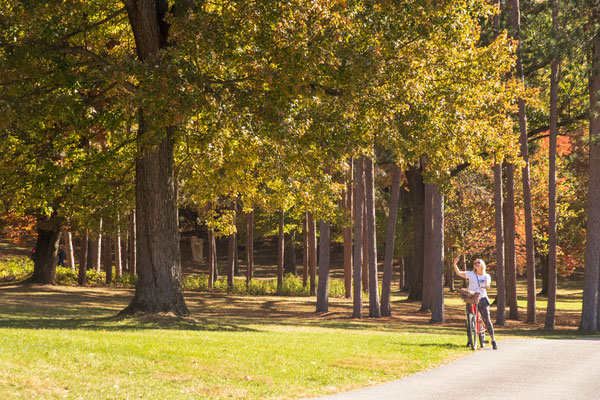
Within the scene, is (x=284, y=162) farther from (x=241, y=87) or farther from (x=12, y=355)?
(x=12, y=355)

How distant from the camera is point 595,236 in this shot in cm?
2266

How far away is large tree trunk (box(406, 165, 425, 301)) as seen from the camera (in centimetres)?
3509

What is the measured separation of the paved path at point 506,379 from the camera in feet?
30.2

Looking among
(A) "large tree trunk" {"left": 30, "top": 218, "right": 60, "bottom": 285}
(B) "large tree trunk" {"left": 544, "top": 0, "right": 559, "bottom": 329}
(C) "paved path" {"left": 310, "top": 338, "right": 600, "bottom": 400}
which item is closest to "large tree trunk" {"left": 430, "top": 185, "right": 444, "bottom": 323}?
(B) "large tree trunk" {"left": 544, "top": 0, "right": 559, "bottom": 329}

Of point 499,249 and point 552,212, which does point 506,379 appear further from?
point 499,249

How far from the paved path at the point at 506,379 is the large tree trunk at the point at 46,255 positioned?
917 inches

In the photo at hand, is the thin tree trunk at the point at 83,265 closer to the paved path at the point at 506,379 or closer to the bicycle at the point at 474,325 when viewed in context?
the bicycle at the point at 474,325

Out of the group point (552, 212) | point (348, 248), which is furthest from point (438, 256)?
point (348, 248)

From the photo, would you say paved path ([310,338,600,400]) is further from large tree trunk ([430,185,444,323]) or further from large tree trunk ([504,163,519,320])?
large tree trunk ([504,163,519,320])

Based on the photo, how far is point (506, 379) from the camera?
1041cm

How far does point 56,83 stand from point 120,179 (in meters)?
5.88

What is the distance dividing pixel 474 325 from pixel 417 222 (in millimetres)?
21228

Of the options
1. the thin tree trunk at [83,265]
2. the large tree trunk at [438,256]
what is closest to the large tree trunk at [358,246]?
the large tree trunk at [438,256]

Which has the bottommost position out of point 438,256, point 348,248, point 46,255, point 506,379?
point 506,379
